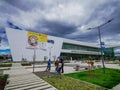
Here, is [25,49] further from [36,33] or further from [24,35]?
[36,33]

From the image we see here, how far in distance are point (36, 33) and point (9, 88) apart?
1716 inches

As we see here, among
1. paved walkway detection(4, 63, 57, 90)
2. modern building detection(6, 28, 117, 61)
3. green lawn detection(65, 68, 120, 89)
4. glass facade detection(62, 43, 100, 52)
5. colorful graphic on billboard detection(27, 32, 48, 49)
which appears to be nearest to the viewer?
paved walkway detection(4, 63, 57, 90)

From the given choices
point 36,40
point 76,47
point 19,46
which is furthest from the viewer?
point 76,47

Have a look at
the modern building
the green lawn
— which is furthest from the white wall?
the green lawn

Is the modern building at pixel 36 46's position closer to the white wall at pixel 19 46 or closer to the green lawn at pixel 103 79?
the white wall at pixel 19 46

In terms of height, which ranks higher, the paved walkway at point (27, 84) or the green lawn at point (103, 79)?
Result: the paved walkway at point (27, 84)

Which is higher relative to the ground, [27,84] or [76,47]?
[76,47]

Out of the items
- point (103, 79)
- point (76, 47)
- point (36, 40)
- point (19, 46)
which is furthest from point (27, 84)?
point (76, 47)

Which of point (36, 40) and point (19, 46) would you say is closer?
point (19, 46)

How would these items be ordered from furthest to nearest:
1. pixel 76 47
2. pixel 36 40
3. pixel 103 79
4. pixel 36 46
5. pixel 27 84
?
pixel 76 47, pixel 36 40, pixel 36 46, pixel 103 79, pixel 27 84

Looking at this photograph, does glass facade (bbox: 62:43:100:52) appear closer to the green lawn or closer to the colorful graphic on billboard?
the colorful graphic on billboard

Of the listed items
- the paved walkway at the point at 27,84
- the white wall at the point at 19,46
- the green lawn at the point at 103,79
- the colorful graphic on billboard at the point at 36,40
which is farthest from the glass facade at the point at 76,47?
the paved walkway at the point at 27,84

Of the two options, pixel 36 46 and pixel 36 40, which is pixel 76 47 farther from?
pixel 36 46

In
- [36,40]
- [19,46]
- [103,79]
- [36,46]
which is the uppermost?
[36,40]
